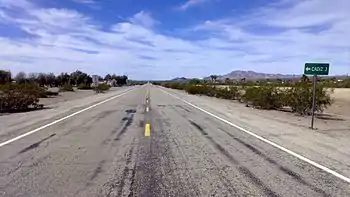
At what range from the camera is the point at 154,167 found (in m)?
8.16

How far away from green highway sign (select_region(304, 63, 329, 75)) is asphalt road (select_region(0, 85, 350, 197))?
213 inches

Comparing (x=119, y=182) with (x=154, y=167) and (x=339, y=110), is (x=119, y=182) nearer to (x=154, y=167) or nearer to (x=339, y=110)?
(x=154, y=167)

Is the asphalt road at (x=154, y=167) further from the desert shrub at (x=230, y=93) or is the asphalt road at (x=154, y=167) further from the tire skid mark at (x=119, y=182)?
the desert shrub at (x=230, y=93)

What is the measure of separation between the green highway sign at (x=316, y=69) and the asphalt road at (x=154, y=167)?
542 centimetres

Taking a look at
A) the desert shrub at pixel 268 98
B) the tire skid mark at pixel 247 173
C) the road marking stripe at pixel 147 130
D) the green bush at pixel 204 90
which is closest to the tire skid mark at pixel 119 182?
the tire skid mark at pixel 247 173

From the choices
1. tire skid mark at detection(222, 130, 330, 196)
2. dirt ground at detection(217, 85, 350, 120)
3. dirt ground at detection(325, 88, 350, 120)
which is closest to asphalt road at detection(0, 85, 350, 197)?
tire skid mark at detection(222, 130, 330, 196)

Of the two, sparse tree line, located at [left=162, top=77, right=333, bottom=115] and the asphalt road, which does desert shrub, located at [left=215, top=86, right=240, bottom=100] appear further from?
the asphalt road

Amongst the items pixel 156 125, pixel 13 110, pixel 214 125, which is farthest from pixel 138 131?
pixel 13 110

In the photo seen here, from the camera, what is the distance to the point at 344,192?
6.48 m

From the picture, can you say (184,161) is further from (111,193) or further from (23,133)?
(23,133)

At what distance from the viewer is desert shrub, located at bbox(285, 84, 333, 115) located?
24.5 m

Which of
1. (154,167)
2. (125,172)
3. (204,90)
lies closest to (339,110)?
(154,167)

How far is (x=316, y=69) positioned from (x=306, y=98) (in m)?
8.27

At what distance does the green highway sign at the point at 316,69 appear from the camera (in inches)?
650
